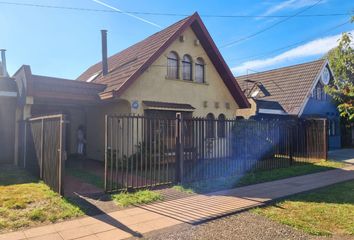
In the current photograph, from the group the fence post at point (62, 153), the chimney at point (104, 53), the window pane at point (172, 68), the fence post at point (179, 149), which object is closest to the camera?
the fence post at point (62, 153)

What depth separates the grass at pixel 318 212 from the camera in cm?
575

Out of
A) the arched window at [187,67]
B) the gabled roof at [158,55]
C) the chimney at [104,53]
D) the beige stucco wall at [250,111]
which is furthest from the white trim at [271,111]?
the chimney at [104,53]

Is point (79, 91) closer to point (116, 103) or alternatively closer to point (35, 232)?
point (116, 103)

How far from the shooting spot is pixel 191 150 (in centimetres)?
983

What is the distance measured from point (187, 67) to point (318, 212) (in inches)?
385

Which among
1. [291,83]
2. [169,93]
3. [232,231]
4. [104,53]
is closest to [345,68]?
[232,231]

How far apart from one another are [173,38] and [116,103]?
3879 millimetres

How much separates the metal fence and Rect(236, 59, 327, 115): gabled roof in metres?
7.33

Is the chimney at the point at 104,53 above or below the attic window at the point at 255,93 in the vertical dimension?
above

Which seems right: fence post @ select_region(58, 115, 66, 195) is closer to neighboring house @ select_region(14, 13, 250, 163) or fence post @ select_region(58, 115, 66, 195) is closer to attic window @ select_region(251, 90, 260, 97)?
neighboring house @ select_region(14, 13, 250, 163)

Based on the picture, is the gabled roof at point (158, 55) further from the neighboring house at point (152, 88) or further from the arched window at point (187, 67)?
the arched window at point (187, 67)

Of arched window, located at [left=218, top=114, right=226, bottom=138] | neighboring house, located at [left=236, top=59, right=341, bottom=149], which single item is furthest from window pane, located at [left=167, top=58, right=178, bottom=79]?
neighboring house, located at [left=236, top=59, right=341, bottom=149]

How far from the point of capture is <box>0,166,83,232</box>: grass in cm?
580

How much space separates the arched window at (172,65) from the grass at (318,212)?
8.12 meters
